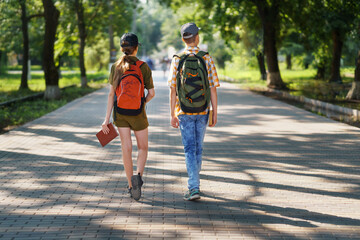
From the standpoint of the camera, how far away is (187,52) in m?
5.88

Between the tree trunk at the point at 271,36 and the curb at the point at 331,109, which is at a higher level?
the tree trunk at the point at 271,36

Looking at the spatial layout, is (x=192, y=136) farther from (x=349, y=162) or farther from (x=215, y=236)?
(x=349, y=162)

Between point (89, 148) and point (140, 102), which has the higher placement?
point (140, 102)

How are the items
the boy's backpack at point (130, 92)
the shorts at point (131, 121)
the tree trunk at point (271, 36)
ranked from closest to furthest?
the boy's backpack at point (130, 92) → the shorts at point (131, 121) → the tree trunk at point (271, 36)

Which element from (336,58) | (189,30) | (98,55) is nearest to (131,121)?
(189,30)

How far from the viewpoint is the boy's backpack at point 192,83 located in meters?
5.79

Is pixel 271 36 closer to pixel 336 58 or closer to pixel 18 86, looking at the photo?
pixel 336 58

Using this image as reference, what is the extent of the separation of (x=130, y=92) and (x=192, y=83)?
0.67 meters

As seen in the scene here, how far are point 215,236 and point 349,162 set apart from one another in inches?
163

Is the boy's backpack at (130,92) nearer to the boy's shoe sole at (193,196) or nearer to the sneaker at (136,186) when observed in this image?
the sneaker at (136,186)

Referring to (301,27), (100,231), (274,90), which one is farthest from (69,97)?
(100,231)

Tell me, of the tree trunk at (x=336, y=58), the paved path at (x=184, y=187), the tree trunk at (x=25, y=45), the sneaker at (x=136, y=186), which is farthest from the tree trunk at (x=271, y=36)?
the sneaker at (x=136, y=186)

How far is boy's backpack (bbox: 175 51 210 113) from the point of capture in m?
5.79

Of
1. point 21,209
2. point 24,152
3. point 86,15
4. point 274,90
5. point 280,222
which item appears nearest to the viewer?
point 280,222
